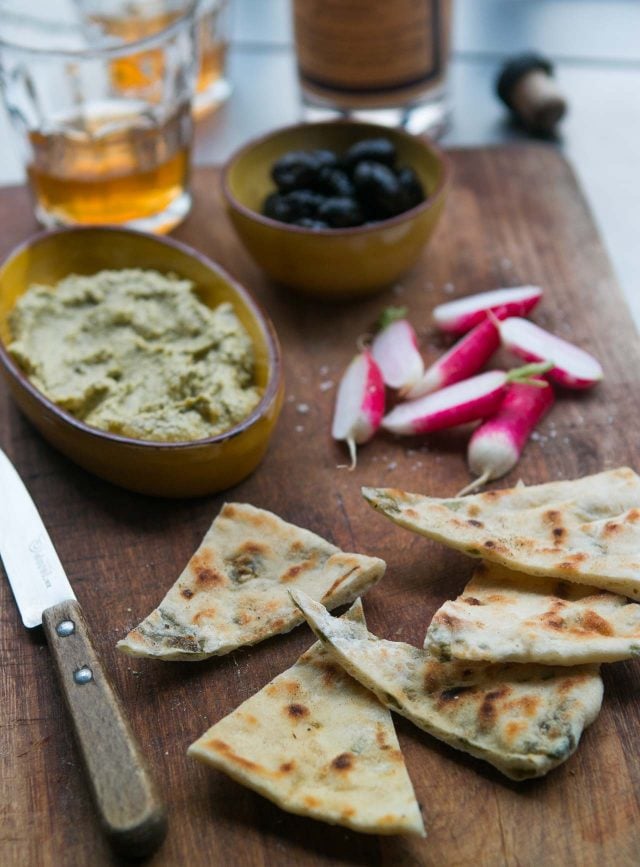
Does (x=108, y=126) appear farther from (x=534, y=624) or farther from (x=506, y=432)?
(x=534, y=624)

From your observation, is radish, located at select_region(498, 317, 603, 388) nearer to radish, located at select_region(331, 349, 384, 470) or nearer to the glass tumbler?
radish, located at select_region(331, 349, 384, 470)

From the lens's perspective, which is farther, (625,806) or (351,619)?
(351,619)

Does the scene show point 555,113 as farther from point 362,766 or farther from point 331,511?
point 362,766

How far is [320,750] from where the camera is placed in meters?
1.50

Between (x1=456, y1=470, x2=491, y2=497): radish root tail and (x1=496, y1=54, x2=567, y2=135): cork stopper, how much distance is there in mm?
1469

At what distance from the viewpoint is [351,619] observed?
A: 1.68 metres

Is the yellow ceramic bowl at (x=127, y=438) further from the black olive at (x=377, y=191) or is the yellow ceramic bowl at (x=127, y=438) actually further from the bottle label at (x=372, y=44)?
the bottle label at (x=372, y=44)

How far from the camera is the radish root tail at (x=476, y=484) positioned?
196 cm

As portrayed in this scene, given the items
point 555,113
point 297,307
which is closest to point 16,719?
point 297,307

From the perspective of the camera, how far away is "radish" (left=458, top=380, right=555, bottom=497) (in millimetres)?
1983

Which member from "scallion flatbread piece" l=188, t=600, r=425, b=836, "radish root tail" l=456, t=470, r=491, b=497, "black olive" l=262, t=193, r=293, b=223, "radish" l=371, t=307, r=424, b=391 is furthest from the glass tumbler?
"scallion flatbread piece" l=188, t=600, r=425, b=836

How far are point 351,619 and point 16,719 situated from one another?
0.55 metres

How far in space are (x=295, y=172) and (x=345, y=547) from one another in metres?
0.95

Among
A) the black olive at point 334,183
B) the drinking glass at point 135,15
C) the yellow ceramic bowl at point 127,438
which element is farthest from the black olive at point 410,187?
the drinking glass at point 135,15
